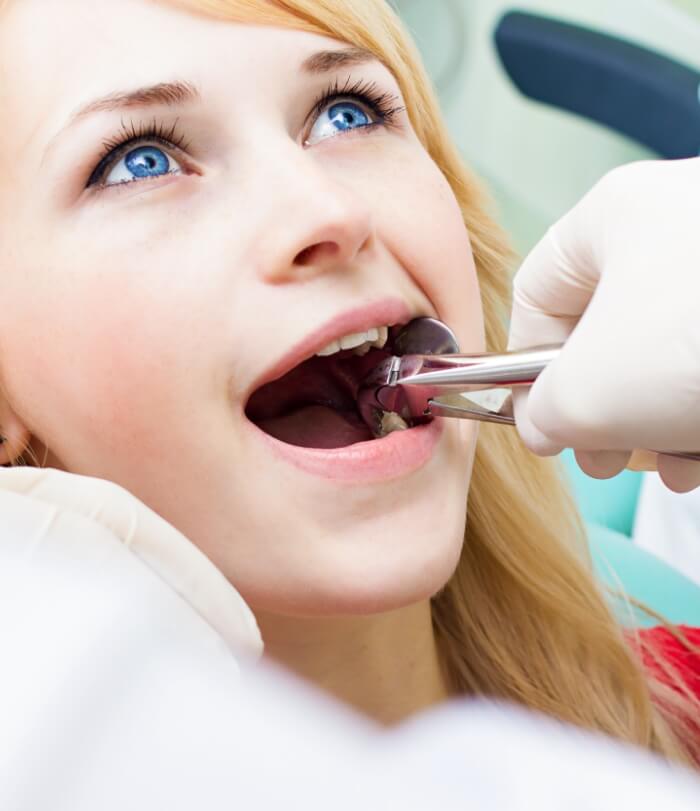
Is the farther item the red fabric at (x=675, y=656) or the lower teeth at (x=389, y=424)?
the red fabric at (x=675, y=656)

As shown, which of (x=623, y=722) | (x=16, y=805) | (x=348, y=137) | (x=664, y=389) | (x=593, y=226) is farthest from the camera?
(x=623, y=722)

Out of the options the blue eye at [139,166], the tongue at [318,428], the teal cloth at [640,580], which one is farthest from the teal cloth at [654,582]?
the blue eye at [139,166]

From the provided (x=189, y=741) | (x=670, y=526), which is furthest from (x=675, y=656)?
(x=189, y=741)

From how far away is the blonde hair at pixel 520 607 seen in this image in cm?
98

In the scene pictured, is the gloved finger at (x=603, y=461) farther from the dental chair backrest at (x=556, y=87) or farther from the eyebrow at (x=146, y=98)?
the dental chair backrest at (x=556, y=87)

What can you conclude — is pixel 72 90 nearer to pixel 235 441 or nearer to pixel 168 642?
pixel 235 441

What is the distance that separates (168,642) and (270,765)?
0.05 metres

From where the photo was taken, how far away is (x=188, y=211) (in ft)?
2.25

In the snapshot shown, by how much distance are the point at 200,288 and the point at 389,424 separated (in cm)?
20

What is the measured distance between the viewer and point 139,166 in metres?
0.70

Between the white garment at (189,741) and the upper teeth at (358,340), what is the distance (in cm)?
36

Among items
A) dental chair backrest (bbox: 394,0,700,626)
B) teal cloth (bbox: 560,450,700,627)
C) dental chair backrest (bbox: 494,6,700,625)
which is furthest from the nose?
dental chair backrest (bbox: 494,6,700,625)

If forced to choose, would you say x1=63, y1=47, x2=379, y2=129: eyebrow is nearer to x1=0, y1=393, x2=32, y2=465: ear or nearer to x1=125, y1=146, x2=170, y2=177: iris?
x1=125, y1=146, x2=170, y2=177: iris

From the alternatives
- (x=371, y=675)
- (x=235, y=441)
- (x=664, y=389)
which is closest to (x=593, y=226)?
(x=664, y=389)
